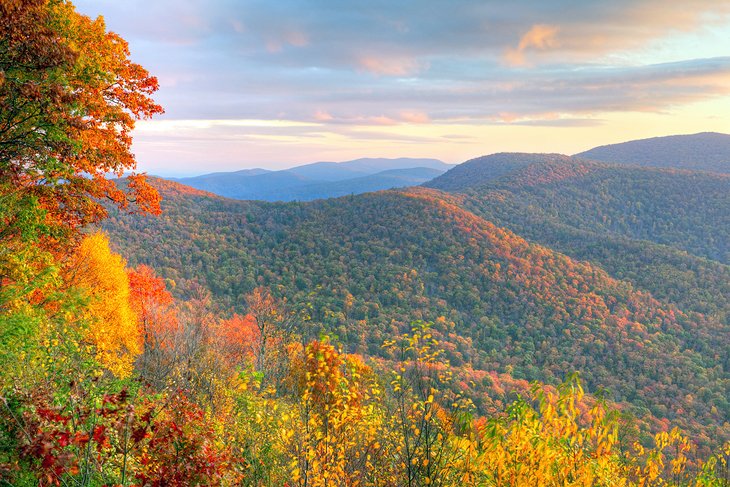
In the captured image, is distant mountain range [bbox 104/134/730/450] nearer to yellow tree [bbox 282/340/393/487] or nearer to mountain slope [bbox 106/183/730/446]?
mountain slope [bbox 106/183/730/446]

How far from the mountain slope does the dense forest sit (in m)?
0.58

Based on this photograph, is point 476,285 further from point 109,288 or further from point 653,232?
point 653,232

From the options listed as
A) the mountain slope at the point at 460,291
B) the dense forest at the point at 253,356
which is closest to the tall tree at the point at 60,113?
the dense forest at the point at 253,356

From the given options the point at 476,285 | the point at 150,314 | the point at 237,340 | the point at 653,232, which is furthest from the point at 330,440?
the point at 653,232

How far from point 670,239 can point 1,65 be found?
211m

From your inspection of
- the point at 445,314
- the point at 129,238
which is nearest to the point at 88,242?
the point at 129,238

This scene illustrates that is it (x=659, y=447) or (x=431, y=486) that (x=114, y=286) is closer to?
(x=431, y=486)

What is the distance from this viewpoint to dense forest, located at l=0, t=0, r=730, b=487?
21.4ft

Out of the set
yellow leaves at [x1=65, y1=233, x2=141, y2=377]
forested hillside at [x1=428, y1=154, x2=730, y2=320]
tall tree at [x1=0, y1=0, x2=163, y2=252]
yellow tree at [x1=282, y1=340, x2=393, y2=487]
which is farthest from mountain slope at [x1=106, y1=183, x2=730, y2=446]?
yellow tree at [x1=282, y1=340, x2=393, y2=487]

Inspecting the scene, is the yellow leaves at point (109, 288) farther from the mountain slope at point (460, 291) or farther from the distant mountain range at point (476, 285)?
the mountain slope at point (460, 291)

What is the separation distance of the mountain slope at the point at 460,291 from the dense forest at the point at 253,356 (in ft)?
1.89

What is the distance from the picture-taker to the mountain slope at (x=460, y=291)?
232ft

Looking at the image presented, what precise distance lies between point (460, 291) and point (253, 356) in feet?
257

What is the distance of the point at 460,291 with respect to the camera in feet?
317
